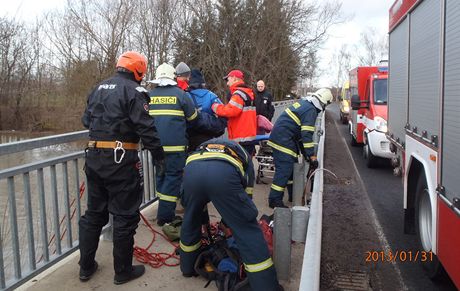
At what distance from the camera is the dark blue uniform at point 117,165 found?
344cm

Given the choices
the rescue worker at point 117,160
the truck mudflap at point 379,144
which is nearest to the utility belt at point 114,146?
the rescue worker at point 117,160

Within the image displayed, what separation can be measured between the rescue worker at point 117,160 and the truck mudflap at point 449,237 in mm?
2279

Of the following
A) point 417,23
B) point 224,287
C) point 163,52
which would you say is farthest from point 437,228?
point 163,52

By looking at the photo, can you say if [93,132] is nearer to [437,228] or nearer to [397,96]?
[437,228]

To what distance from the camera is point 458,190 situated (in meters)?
2.91

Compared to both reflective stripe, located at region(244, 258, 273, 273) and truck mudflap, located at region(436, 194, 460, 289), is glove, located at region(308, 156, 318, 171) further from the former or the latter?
reflective stripe, located at region(244, 258, 273, 273)

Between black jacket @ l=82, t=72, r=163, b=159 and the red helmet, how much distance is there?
15 centimetres

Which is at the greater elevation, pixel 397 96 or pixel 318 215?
pixel 397 96

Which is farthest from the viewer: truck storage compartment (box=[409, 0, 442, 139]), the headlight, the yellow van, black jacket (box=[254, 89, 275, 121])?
the yellow van

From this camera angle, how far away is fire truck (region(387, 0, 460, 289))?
10.1 feet

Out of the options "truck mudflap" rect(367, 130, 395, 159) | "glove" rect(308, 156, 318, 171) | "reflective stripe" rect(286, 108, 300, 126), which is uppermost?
"reflective stripe" rect(286, 108, 300, 126)

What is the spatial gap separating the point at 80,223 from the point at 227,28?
24.8 metres

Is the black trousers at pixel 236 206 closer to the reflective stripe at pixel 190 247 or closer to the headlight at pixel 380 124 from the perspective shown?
the reflective stripe at pixel 190 247
